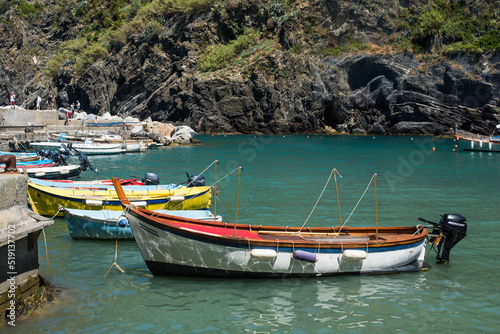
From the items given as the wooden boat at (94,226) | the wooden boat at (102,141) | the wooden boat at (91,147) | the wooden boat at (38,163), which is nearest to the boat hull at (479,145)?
the wooden boat at (102,141)

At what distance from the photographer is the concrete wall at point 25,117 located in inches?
1680

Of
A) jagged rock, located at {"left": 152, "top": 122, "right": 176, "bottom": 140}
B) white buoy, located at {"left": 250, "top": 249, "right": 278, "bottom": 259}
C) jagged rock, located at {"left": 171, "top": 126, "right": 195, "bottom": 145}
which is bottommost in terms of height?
white buoy, located at {"left": 250, "top": 249, "right": 278, "bottom": 259}

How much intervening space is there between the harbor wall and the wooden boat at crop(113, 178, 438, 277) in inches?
99.2

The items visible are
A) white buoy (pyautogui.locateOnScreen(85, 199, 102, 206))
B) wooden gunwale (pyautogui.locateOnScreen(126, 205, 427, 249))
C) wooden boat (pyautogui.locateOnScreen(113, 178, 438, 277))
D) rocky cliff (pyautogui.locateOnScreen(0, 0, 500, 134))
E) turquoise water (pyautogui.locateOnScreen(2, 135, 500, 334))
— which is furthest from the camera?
rocky cliff (pyautogui.locateOnScreen(0, 0, 500, 134))

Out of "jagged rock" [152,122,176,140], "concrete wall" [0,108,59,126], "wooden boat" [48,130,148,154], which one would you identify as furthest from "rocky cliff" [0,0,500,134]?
"wooden boat" [48,130,148,154]

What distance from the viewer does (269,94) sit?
6706cm

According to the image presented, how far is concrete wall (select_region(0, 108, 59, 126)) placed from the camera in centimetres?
4268

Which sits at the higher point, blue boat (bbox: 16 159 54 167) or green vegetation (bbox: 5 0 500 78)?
green vegetation (bbox: 5 0 500 78)

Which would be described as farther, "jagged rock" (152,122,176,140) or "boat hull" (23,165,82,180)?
"jagged rock" (152,122,176,140)

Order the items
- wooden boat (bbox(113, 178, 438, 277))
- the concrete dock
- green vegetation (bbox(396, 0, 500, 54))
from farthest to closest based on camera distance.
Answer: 1. green vegetation (bbox(396, 0, 500, 54))
2. the concrete dock
3. wooden boat (bbox(113, 178, 438, 277))

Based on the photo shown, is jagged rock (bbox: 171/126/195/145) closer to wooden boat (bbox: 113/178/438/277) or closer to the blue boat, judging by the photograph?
the blue boat

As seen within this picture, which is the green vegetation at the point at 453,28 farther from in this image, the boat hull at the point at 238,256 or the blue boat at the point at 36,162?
the boat hull at the point at 238,256

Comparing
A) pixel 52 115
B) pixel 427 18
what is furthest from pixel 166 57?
pixel 427 18

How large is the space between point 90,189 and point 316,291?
Answer: 38.3ft
